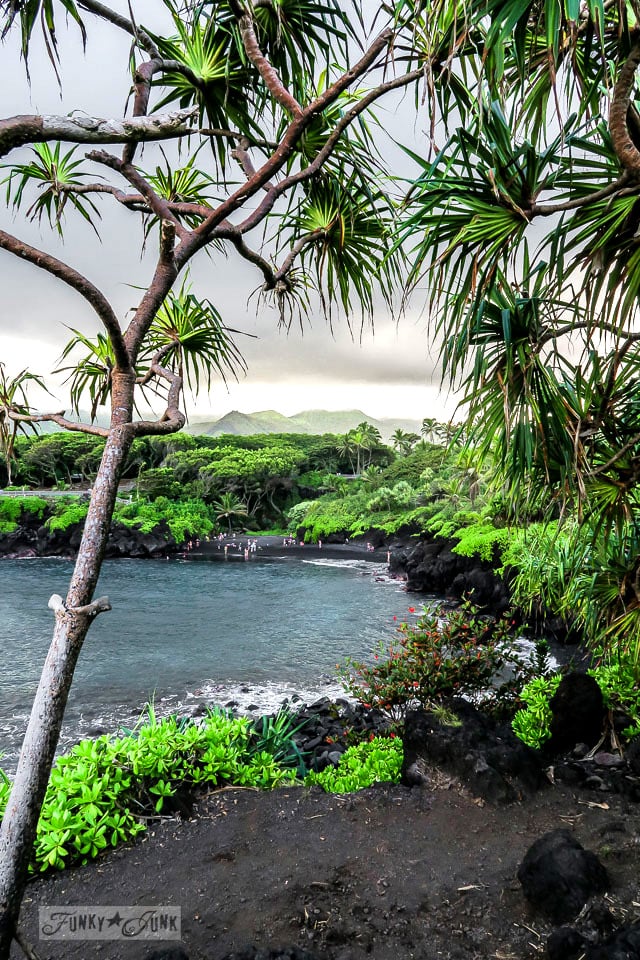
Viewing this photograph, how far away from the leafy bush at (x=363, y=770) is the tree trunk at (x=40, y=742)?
2.52 metres

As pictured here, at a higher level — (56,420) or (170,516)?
(56,420)

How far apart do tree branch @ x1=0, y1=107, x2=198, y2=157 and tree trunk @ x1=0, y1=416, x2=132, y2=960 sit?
1320 mm

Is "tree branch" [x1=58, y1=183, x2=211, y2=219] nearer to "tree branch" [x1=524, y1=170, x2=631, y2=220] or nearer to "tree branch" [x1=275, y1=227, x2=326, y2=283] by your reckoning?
"tree branch" [x1=275, y1=227, x2=326, y2=283]

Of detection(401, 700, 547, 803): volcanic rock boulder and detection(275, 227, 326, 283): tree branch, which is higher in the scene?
detection(275, 227, 326, 283): tree branch

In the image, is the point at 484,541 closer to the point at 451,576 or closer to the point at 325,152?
the point at 451,576

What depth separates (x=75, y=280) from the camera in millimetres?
2145

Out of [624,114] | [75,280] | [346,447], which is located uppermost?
[346,447]

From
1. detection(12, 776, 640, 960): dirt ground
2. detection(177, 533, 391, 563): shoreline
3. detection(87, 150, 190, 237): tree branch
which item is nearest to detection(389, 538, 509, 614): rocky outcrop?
detection(177, 533, 391, 563): shoreline

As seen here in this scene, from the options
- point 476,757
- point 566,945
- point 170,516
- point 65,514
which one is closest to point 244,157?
point 566,945

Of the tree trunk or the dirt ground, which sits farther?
the dirt ground

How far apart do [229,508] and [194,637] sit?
21.5 metres

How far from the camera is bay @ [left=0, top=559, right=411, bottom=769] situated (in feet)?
28.8

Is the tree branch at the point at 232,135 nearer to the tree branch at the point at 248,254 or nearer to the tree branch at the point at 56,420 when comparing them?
the tree branch at the point at 248,254

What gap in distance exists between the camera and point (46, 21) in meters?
2.13
